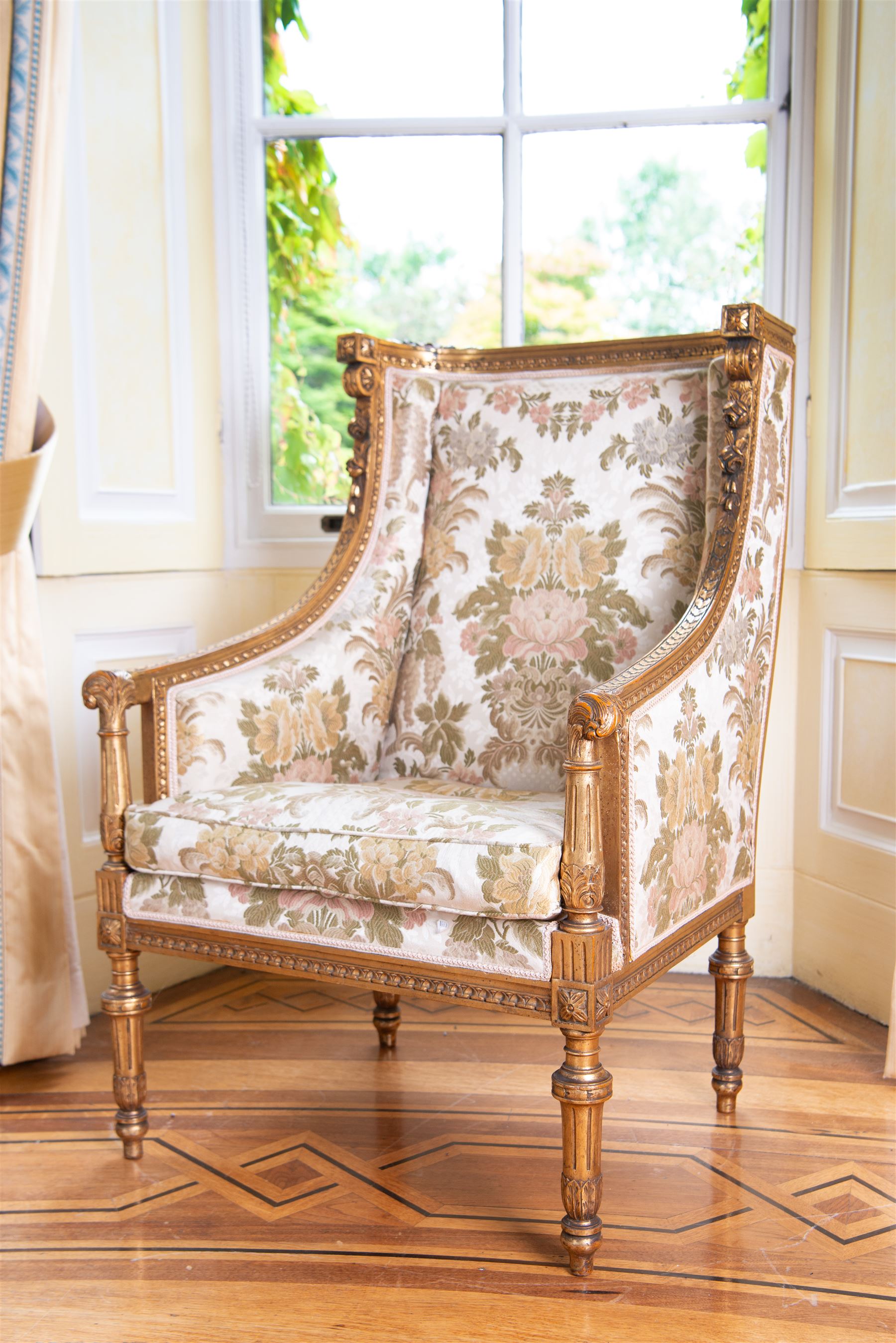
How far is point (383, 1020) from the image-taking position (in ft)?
6.77

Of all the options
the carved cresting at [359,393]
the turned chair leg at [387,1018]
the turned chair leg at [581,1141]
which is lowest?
the turned chair leg at [387,1018]

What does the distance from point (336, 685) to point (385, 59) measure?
149 centimetres

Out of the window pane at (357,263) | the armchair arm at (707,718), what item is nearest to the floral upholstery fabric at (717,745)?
the armchair arm at (707,718)

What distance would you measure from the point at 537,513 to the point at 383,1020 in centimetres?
91

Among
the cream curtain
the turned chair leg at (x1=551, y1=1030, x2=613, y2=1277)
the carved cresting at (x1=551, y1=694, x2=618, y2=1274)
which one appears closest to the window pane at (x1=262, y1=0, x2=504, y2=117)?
the cream curtain

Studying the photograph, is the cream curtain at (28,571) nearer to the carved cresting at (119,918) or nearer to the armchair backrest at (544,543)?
the carved cresting at (119,918)

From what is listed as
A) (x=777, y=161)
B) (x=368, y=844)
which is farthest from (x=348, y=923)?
(x=777, y=161)

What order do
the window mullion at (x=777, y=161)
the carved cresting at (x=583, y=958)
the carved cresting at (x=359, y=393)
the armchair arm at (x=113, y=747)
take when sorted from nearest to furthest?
the carved cresting at (x=583, y=958)
the armchair arm at (x=113, y=747)
the carved cresting at (x=359, y=393)
the window mullion at (x=777, y=161)

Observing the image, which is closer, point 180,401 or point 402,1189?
point 402,1189

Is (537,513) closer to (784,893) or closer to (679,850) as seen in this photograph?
(679,850)

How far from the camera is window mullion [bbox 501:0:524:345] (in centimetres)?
249

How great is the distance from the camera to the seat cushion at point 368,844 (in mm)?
1359

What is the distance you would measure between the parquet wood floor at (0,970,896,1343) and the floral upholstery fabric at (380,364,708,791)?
1.71ft

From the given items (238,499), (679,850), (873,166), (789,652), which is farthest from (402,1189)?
(873,166)
